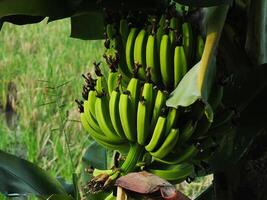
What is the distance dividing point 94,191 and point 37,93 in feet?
4.80

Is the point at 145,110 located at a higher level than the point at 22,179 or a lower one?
higher

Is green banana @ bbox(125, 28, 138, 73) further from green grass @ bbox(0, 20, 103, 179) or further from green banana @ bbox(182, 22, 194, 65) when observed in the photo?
green grass @ bbox(0, 20, 103, 179)

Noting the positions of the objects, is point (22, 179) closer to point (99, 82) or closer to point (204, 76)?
point (99, 82)

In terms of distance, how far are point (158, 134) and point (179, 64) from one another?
92mm

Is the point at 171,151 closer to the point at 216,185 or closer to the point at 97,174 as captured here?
the point at 97,174

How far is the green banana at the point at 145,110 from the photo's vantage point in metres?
0.81

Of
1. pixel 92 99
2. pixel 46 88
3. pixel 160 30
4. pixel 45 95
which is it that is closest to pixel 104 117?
pixel 92 99

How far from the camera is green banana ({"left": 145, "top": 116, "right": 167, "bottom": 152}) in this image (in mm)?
801

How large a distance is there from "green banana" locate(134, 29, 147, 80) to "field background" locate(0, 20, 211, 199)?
0.57 meters

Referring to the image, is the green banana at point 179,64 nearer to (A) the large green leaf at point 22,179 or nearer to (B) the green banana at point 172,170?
(B) the green banana at point 172,170

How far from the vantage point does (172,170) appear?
889mm

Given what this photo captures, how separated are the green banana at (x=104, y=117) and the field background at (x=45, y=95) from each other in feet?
1.80

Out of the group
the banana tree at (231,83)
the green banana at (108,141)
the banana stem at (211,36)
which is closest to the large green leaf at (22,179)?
the banana tree at (231,83)

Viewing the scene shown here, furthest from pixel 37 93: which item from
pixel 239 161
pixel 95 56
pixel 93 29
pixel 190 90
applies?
pixel 190 90
